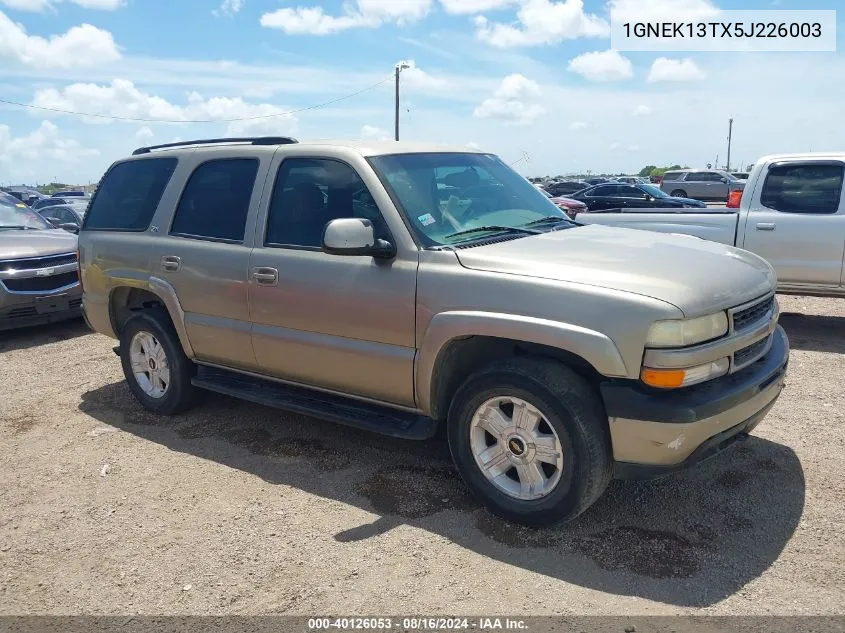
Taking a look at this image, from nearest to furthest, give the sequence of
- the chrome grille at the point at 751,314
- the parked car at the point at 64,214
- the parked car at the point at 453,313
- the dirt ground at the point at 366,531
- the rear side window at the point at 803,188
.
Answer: the dirt ground at the point at 366,531 → the parked car at the point at 453,313 → the chrome grille at the point at 751,314 → the rear side window at the point at 803,188 → the parked car at the point at 64,214

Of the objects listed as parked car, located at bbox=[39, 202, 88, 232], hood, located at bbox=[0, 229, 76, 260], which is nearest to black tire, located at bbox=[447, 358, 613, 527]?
hood, located at bbox=[0, 229, 76, 260]

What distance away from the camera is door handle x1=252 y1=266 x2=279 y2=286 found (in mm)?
4340

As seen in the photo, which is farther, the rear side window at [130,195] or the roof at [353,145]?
the rear side window at [130,195]

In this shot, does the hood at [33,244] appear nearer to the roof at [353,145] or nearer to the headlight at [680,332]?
the roof at [353,145]

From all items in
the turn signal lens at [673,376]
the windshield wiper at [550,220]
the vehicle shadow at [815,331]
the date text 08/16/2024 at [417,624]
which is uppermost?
the windshield wiper at [550,220]

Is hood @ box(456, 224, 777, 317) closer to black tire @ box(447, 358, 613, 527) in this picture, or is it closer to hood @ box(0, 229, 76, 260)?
black tire @ box(447, 358, 613, 527)

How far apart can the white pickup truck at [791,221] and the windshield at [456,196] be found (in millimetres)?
2863

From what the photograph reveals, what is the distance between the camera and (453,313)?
11.7ft

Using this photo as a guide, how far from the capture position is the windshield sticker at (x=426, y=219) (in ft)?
12.9

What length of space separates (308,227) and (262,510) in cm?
165

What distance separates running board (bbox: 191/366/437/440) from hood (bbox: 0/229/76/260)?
4206 mm

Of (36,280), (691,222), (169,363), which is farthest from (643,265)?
(36,280)

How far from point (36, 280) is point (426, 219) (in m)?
6.08

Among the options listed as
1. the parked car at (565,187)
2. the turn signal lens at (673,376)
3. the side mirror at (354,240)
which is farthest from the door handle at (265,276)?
the parked car at (565,187)
